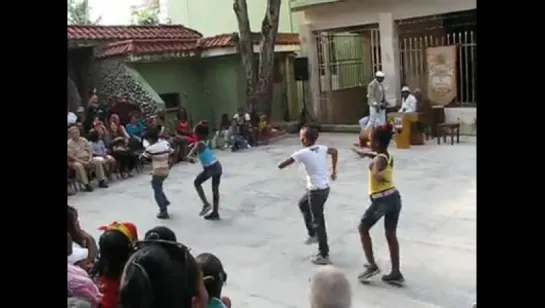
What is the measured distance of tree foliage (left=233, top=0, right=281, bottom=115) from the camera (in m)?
15.8

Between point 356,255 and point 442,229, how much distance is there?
48.9 inches

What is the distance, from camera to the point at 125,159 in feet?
38.8

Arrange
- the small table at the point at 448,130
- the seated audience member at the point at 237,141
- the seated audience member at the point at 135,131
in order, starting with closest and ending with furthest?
the seated audience member at the point at 135,131 → the small table at the point at 448,130 → the seated audience member at the point at 237,141

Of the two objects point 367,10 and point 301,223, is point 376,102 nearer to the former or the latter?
point 367,10

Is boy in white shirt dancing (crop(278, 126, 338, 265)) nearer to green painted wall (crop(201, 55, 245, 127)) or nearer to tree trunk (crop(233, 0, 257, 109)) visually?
tree trunk (crop(233, 0, 257, 109))

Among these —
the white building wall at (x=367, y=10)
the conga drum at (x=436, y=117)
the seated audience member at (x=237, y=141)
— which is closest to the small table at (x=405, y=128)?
the conga drum at (x=436, y=117)

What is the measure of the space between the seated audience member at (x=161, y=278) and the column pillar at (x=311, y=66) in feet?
49.0

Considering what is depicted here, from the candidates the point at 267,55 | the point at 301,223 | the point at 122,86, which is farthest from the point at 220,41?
the point at 301,223

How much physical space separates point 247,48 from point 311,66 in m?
1.99

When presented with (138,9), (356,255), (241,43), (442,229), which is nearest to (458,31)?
(241,43)

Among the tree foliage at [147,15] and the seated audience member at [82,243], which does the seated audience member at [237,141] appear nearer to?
the seated audience member at [82,243]

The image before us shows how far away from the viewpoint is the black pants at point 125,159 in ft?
38.4
